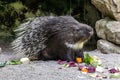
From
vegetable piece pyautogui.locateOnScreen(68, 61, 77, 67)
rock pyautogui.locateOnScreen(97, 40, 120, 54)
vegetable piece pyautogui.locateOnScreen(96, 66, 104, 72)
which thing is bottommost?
rock pyautogui.locateOnScreen(97, 40, 120, 54)

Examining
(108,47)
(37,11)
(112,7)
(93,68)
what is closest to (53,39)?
(93,68)

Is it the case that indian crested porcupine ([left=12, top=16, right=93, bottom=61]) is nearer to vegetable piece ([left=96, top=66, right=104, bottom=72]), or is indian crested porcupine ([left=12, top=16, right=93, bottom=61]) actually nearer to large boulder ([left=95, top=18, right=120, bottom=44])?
vegetable piece ([left=96, top=66, right=104, bottom=72])

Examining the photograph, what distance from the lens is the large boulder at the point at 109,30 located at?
5398 millimetres

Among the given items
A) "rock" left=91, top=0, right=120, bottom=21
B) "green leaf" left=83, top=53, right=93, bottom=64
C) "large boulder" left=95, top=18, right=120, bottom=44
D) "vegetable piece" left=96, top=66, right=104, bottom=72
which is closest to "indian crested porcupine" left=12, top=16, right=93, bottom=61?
"green leaf" left=83, top=53, right=93, bottom=64

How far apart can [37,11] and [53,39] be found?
2958mm

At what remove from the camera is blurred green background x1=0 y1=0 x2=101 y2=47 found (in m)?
6.79

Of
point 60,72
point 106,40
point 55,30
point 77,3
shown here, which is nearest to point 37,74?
point 60,72

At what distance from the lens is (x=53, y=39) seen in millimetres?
4062

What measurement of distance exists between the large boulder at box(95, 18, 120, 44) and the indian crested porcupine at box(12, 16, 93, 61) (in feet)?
4.57

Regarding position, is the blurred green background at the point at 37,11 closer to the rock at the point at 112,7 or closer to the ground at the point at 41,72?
the rock at the point at 112,7

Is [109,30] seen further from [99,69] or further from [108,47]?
[99,69]

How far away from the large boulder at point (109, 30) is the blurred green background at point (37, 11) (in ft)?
3.29

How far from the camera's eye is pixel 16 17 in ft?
23.0

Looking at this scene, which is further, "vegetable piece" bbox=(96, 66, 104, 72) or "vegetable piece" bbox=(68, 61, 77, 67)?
"vegetable piece" bbox=(68, 61, 77, 67)
